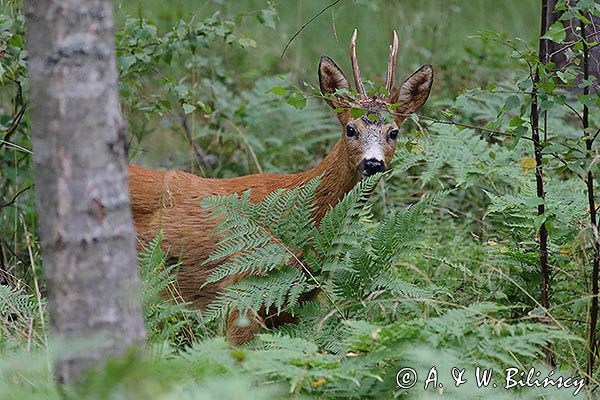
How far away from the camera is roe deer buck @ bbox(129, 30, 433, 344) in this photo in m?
5.02

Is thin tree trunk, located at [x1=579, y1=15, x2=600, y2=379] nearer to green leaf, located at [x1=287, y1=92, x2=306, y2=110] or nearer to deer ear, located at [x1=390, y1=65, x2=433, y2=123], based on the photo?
green leaf, located at [x1=287, y1=92, x2=306, y2=110]

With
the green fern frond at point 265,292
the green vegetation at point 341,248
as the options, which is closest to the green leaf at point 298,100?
the green vegetation at point 341,248

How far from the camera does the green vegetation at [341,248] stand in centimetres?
305

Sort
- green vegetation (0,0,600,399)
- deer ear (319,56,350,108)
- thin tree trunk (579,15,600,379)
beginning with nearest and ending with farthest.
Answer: green vegetation (0,0,600,399) → thin tree trunk (579,15,600,379) → deer ear (319,56,350,108)

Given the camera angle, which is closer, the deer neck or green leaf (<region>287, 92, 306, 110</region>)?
green leaf (<region>287, 92, 306, 110</region>)

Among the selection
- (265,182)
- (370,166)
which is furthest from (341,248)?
(265,182)

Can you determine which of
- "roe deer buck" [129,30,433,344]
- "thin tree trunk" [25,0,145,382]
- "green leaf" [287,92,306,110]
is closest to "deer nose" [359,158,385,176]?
"roe deer buck" [129,30,433,344]

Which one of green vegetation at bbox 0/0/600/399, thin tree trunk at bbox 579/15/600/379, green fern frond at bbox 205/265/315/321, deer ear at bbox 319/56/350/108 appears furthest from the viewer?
deer ear at bbox 319/56/350/108

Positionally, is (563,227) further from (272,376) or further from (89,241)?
(89,241)

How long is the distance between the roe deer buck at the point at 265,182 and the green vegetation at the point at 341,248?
0.28 metres

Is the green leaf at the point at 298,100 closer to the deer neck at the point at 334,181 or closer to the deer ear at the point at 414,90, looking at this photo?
the deer neck at the point at 334,181

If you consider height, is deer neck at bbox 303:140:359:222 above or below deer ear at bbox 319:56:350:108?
below

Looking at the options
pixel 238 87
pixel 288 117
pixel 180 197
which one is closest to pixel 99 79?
pixel 180 197

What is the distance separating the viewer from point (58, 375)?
2543 mm
